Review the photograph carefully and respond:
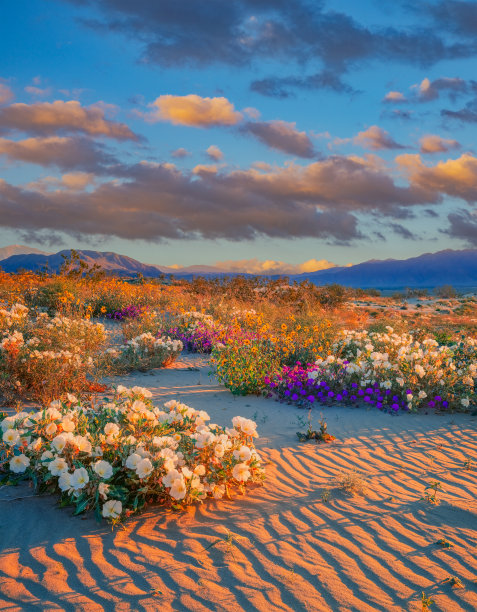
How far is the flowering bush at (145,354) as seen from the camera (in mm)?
9109

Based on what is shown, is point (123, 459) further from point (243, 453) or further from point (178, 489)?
point (243, 453)

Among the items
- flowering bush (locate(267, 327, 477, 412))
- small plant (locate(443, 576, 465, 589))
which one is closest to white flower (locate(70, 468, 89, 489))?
small plant (locate(443, 576, 465, 589))

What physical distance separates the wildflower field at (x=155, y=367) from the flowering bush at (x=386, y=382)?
0.02 m

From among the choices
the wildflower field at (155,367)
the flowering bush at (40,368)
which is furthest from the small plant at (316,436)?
the flowering bush at (40,368)

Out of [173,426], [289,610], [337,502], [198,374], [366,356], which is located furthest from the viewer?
[198,374]

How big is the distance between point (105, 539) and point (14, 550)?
639 millimetres

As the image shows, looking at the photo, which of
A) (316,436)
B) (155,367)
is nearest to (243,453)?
(316,436)

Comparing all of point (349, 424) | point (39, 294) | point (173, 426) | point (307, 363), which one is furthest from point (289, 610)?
point (39, 294)

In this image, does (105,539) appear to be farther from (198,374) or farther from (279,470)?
(198,374)

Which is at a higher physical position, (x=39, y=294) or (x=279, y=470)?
(x=39, y=294)

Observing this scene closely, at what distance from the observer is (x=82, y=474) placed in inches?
140

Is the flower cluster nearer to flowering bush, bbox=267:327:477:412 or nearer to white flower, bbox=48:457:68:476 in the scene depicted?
flowering bush, bbox=267:327:477:412

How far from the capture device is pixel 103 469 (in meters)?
3.58

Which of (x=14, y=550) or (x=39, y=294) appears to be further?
(x=39, y=294)
